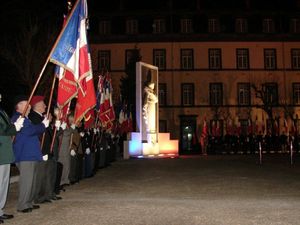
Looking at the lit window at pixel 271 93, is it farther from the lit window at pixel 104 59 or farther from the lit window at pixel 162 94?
the lit window at pixel 104 59

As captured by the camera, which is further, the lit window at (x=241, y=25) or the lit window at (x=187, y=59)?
the lit window at (x=187, y=59)

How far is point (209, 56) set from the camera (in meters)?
51.7

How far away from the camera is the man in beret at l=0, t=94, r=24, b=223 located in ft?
25.6

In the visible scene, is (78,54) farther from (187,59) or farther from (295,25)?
(295,25)

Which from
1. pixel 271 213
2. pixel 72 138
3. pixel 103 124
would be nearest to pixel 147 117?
pixel 103 124

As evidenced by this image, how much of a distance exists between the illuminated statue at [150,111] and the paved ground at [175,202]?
50.0ft

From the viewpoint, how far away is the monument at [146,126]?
97.1 feet

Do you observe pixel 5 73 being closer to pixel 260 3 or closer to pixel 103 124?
pixel 103 124

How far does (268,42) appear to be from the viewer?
51312mm

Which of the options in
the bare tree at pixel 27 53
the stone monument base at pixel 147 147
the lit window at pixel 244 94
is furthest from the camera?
the lit window at pixel 244 94

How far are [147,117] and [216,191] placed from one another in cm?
1909

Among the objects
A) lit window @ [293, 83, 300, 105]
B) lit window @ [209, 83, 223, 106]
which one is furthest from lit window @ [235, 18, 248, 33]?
lit window @ [293, 83, 300, 105]

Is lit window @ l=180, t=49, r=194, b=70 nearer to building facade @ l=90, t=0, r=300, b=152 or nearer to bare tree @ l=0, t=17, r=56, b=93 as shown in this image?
building facade @ l=90, t=0, r=300, b=152

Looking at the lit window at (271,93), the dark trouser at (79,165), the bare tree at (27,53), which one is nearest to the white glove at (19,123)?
the dark trouser at (79,165)
